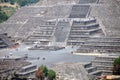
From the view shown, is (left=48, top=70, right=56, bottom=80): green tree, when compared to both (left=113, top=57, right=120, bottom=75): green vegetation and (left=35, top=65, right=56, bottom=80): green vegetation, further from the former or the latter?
(left=113, top=57, right=120, bottom=75): green vegetation

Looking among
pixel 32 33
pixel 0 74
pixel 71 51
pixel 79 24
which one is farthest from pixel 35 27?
pixel 0 74

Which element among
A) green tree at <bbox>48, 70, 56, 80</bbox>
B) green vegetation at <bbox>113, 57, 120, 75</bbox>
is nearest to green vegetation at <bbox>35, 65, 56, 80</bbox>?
green tree at <bbox>48, 70, 56, 80</bbox>

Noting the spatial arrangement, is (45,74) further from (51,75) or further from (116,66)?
(116,66)

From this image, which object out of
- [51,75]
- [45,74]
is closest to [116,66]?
[51,75]

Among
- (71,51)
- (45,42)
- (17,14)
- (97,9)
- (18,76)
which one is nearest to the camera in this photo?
(18,76)

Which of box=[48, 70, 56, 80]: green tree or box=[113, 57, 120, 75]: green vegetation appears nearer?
box=[48, 70, 56, 80]: green tree

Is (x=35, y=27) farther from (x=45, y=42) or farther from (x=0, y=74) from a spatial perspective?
(x=0, y=74)

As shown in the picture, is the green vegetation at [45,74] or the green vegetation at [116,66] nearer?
the green vegetation at [45,74]

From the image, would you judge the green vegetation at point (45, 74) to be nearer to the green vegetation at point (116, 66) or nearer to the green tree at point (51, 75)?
the green tree at point (51, 75)

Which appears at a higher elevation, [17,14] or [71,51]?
[17,14]

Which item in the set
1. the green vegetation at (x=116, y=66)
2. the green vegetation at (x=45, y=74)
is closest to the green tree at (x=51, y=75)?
the green vegetation at (x=45, y=74)

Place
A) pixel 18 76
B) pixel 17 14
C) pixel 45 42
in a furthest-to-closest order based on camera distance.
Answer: pixel 17 14
pixel 45 42
pixel 18 76
